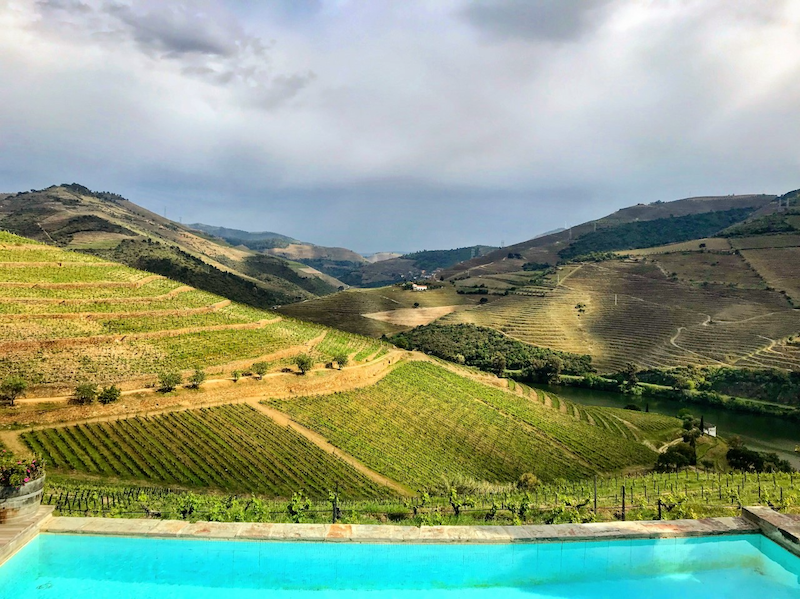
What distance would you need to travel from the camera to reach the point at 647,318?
360 ft

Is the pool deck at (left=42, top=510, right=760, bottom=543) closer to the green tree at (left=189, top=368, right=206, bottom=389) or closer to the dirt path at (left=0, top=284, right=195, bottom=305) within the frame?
the green tree at (left=189, top=368, right=206, bottom=389)

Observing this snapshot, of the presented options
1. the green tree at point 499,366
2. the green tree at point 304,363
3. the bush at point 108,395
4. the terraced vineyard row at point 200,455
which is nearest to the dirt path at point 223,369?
the bush at point 108,395

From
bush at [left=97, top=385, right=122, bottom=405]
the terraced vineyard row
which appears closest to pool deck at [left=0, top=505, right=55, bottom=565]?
the terraced vineyard row

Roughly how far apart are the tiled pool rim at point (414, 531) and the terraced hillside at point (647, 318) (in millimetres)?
89461

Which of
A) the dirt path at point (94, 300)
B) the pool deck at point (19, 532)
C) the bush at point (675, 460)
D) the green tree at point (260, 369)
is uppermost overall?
the dirt path at point (94, 300)

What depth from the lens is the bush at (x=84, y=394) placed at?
35.9 meters

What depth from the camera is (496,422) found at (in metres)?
56.1

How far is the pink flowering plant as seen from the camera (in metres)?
11.7

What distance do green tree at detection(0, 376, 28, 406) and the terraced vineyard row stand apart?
3.67 metres

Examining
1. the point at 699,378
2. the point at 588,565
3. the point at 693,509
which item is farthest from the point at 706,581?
the point at 699,378

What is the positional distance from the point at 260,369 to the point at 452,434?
21063 mm

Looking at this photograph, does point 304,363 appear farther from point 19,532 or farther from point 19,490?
point 19,532

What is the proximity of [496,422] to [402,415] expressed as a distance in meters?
12.4

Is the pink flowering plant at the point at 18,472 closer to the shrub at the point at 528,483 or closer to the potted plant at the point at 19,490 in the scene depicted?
the potted plant at the point at 19,490
